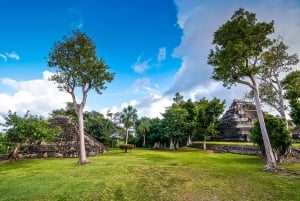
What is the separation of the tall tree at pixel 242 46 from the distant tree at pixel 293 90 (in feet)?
28.7

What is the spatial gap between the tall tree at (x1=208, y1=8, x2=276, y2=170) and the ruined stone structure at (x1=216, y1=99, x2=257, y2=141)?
81.5 feet

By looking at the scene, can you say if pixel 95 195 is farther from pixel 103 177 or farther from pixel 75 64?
pixel 75 64

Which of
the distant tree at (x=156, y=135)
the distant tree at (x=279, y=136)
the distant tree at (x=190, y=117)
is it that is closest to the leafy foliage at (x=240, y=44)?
the distant tree at (x=279, y=136)

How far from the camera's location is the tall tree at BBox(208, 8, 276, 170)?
13.9 metres

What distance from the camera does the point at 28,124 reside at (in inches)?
759

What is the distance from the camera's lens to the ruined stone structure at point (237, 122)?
38219 mm

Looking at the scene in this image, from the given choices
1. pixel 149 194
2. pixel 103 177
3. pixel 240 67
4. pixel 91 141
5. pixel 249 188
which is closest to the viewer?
pixel 149 194

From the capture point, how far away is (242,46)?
13.5m

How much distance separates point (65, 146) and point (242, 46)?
21.6 m

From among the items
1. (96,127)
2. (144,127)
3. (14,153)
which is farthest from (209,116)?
(14,153)

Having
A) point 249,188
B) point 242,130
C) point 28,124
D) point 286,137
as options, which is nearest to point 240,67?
point 286,137

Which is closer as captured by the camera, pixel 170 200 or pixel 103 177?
pixel 170 200

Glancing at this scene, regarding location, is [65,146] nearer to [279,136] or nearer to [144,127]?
[279,136]

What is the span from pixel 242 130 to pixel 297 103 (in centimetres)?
1919
